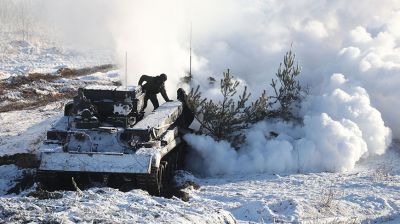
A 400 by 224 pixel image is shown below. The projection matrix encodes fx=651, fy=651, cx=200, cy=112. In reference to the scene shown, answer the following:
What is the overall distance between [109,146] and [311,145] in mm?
5000

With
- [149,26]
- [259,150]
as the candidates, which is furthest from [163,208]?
[149,26]

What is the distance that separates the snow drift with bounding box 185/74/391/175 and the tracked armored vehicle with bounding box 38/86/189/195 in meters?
1.37

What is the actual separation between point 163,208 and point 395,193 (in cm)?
526

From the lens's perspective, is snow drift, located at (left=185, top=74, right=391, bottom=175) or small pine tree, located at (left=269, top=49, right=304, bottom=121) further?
small pine tree, located at (left=269, top=49, right=304, bottom=121)

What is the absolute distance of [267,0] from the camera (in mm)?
35969

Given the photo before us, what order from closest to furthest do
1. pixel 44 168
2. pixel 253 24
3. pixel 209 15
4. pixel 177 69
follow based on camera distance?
pixel 44 168 → pixel 177 69 → pixel 253 24 → pixel 209 15

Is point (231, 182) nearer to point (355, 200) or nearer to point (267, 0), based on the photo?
point (355, 200)

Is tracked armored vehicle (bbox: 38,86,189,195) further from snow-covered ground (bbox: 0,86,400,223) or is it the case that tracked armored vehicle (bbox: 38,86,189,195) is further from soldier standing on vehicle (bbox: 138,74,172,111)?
soldier standing on vehicle (bbox: 138,74,172,111)

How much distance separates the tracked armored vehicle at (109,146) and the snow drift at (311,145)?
1373 millimetres

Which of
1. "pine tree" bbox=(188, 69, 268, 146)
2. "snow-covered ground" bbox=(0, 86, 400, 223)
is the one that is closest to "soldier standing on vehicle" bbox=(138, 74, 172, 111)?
"pine tree" bbox=(188, 69, 268, 146)

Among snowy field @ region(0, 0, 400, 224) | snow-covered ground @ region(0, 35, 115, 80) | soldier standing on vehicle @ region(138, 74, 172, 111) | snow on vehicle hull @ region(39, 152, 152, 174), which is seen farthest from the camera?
snow-covered ground @ region(0, 35, 115, 80)

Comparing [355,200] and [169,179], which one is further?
[169,179]

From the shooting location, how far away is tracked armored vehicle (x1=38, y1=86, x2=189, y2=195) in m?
10.8

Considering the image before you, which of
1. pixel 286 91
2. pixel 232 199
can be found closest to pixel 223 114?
pixel 286 91
